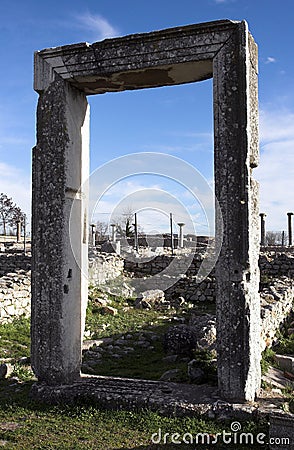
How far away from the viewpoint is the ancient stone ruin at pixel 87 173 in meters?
5.00

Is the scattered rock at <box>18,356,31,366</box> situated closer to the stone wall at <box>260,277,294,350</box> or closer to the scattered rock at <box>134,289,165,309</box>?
the stone wall at <box>260,277,294,350</box>

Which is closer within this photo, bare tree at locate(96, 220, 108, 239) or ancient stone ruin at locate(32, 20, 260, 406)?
ancient stone ruin at locate(32, 20, 260, 406)

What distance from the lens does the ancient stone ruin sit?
5.00 metres

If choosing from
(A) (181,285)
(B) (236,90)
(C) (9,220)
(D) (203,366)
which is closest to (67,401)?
(D) (203,366)

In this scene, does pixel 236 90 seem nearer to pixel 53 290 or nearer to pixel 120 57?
pixel 120 57

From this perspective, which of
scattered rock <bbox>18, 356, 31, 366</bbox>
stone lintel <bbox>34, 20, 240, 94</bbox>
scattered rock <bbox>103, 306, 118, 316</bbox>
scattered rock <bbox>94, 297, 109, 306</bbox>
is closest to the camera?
stone lintel <bbox>34, 20, 240, 94</bbox>

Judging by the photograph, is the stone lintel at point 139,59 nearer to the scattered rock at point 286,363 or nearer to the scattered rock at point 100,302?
the scattered rock at point 286,363

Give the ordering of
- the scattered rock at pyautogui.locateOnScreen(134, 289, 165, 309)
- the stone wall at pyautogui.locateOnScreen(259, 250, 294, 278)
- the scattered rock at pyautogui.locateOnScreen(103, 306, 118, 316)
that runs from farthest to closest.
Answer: the stone wall at pyautogui.locateOnScreen(259, 250, 294, 278) < the scattered rock at pyautogui.locateOnScreen(134, 289, 165, 309) < the scattered rock at pyautogui.locateOnScreen(103, 306, 118, 316)

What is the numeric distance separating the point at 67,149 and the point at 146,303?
7.45 metres

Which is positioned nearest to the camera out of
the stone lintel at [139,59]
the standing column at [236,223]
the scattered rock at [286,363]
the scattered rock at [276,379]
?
the standing column at [236,223]

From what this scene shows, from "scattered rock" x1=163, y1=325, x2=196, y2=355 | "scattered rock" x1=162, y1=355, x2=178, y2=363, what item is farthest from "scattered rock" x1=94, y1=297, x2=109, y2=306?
"scattered rock" x1=162, y1=355, x2=178, y2=363

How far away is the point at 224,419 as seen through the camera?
4637mm

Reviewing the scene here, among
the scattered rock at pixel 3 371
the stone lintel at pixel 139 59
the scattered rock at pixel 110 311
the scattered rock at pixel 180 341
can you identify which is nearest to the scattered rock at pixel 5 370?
the scattered rock at pixel 3 371

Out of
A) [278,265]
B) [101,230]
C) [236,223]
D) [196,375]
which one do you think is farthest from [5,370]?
[101,230]
